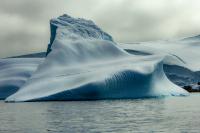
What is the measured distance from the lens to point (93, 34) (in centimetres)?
7762

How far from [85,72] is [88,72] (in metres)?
0.64

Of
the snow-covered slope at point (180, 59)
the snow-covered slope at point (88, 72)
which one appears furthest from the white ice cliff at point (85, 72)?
the snow-covered slope at point (180, 59)

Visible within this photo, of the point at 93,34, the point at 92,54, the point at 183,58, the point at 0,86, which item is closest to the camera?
the point at 92,54

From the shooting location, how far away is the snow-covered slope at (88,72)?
189 ft

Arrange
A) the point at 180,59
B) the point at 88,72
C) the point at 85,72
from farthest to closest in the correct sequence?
the point at 180,59 → the point at 85,72 → the point at 88,72

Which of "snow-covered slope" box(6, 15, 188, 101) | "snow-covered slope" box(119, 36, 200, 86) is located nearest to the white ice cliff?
"snow-covered slope" box(6, 15, 188, 101)

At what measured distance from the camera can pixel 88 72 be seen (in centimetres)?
6222

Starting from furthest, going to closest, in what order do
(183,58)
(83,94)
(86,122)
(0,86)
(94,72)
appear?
(183,58)
(0,86)
(94,72)
(83,94)
(86,122)

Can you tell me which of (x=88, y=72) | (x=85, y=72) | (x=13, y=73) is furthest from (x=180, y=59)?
(x=88, y=72)

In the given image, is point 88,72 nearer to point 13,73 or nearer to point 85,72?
point 85,72

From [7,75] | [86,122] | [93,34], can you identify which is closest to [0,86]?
[7,75]

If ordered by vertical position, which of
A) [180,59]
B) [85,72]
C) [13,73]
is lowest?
[13,73]

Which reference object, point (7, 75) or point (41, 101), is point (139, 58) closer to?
point (41, 101)

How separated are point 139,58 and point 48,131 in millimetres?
43257
